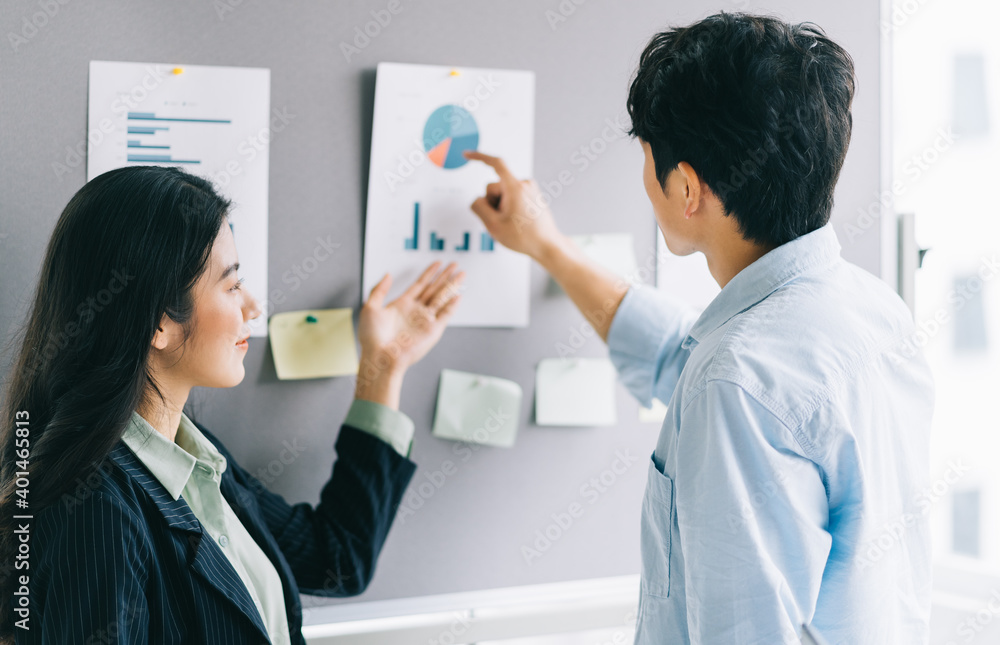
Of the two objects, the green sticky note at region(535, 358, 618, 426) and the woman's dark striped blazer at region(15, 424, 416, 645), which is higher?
the green sticky note at region(535, 358, 618, 426)

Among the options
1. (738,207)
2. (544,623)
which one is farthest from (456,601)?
(738,207)

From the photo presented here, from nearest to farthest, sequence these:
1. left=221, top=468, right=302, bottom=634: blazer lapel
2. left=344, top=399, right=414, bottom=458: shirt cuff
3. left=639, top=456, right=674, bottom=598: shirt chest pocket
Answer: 1. left=639, top=456, right=674, bottom=598: shirt chest pocket
2. left=221, top=468, right=302, bottom=634: blazer lapel
3. left=344, top=399, right=414, bottom=458: shirt cuff

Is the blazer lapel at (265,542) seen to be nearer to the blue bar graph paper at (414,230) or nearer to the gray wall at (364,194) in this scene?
the gray wall at (364,194)

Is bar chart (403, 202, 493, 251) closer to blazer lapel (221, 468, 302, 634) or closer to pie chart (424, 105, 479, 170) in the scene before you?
pie chart (424, 105, 479, 170)

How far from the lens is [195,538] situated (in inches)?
30.4

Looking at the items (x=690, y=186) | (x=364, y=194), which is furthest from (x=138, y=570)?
(x=690, y=186)

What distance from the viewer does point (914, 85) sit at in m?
1.40

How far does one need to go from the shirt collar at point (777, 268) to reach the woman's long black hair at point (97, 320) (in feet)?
1.91

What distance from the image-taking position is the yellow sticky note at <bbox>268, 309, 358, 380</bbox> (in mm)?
1029

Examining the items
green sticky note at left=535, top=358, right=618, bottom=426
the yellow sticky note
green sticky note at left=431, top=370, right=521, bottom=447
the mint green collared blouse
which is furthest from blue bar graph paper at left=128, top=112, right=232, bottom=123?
A: green sticky note at left=535, top=358, right=618, bottom=426

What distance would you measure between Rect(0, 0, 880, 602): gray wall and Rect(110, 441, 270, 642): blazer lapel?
0.25 meters

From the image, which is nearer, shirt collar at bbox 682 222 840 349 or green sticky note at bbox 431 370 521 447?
shirt collar at bbox 682 222 840 349

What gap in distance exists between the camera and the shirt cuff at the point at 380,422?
100 centimetres

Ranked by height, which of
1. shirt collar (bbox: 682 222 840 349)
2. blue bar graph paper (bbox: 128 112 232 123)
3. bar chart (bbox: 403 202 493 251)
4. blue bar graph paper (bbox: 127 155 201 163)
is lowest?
shirt collar (bbox: 682 222 840 349)
